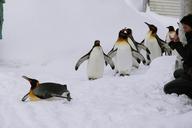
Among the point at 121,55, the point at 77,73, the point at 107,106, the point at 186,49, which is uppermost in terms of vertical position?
the point at 186,49

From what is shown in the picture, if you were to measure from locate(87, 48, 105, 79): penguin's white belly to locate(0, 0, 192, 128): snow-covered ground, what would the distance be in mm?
231

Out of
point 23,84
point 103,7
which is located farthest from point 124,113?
point 103,7

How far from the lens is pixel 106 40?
12070mm

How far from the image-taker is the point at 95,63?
27.3 ft

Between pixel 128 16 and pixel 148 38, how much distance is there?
Answer: 11.7ft

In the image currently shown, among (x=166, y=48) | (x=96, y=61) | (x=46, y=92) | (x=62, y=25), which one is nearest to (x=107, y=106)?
(x=46, y=92)

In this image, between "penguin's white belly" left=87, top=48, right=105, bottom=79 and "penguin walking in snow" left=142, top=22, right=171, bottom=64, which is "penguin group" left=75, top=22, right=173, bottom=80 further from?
"penguin walking in snow" left=142, top=22, right=171, bottom=64

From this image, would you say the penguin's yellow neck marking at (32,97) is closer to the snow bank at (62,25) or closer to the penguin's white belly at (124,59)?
the penguin's white belly at (124,59)

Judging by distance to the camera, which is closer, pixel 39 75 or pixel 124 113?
pixel 124 113

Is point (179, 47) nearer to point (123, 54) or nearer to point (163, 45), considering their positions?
point (123, 54)

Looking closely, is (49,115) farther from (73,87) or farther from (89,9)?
(89,9)

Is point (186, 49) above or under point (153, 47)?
above

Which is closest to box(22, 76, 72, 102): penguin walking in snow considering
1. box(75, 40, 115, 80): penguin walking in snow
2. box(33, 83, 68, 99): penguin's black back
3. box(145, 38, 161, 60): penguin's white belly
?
box(33, 83, 68, 99): penguin's black back

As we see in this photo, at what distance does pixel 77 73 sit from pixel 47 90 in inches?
148
